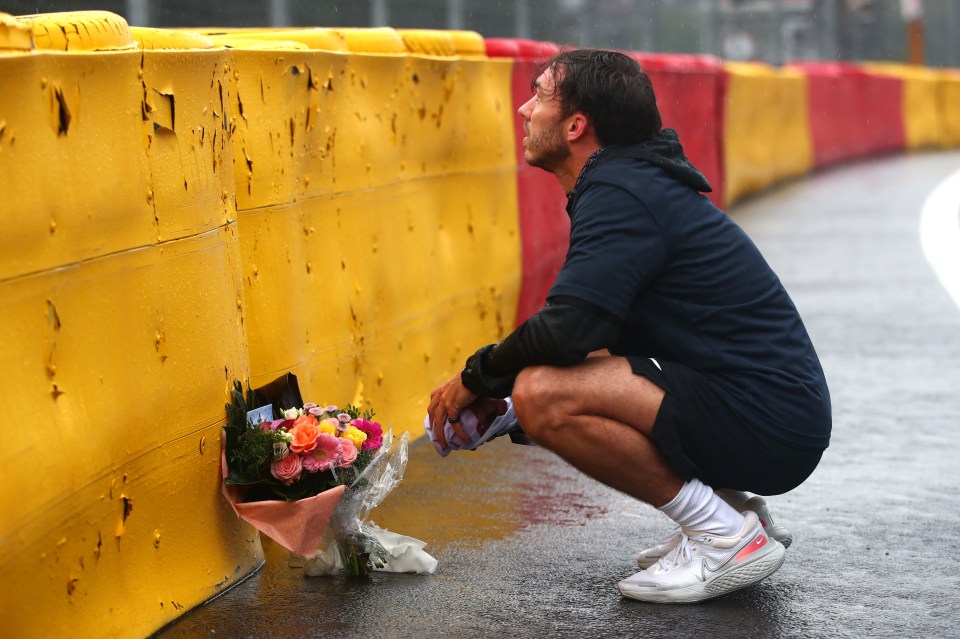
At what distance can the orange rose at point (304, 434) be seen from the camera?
3977 millimetres

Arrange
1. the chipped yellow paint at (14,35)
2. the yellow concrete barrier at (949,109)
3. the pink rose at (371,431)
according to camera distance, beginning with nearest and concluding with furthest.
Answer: the chipped yellow paint at (14,35) < the pink rose at (371,431) < the yellow concrete barrier at (949,109)

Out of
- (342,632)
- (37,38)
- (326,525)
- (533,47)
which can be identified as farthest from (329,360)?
(533,47)

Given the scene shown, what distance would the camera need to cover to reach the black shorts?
3.94 m

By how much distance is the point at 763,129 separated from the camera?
17406mm

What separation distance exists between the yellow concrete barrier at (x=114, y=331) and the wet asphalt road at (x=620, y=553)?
268 millimetres

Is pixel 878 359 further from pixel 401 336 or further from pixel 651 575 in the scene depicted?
pixel 651 575

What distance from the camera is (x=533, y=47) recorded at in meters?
7.99

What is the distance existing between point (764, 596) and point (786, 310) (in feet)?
2.46

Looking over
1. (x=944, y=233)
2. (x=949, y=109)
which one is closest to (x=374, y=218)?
(x=944, y=233)

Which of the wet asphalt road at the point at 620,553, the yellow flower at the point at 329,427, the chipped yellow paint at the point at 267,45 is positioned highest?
the chipped yellow paint at the point at 267,45

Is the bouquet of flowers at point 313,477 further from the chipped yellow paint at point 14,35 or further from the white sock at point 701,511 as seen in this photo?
the chipped yellow paint at point 14,35

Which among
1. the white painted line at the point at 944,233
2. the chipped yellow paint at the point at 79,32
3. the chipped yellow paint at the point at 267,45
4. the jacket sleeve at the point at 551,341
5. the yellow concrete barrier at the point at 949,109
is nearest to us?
the chipped yellow paint at the point at 79,32

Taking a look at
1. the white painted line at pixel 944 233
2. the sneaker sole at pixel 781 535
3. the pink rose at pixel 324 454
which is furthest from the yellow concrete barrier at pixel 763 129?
the pink rose at pixel 324 454

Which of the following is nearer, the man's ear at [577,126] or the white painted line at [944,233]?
the man's ear at [577,126]
